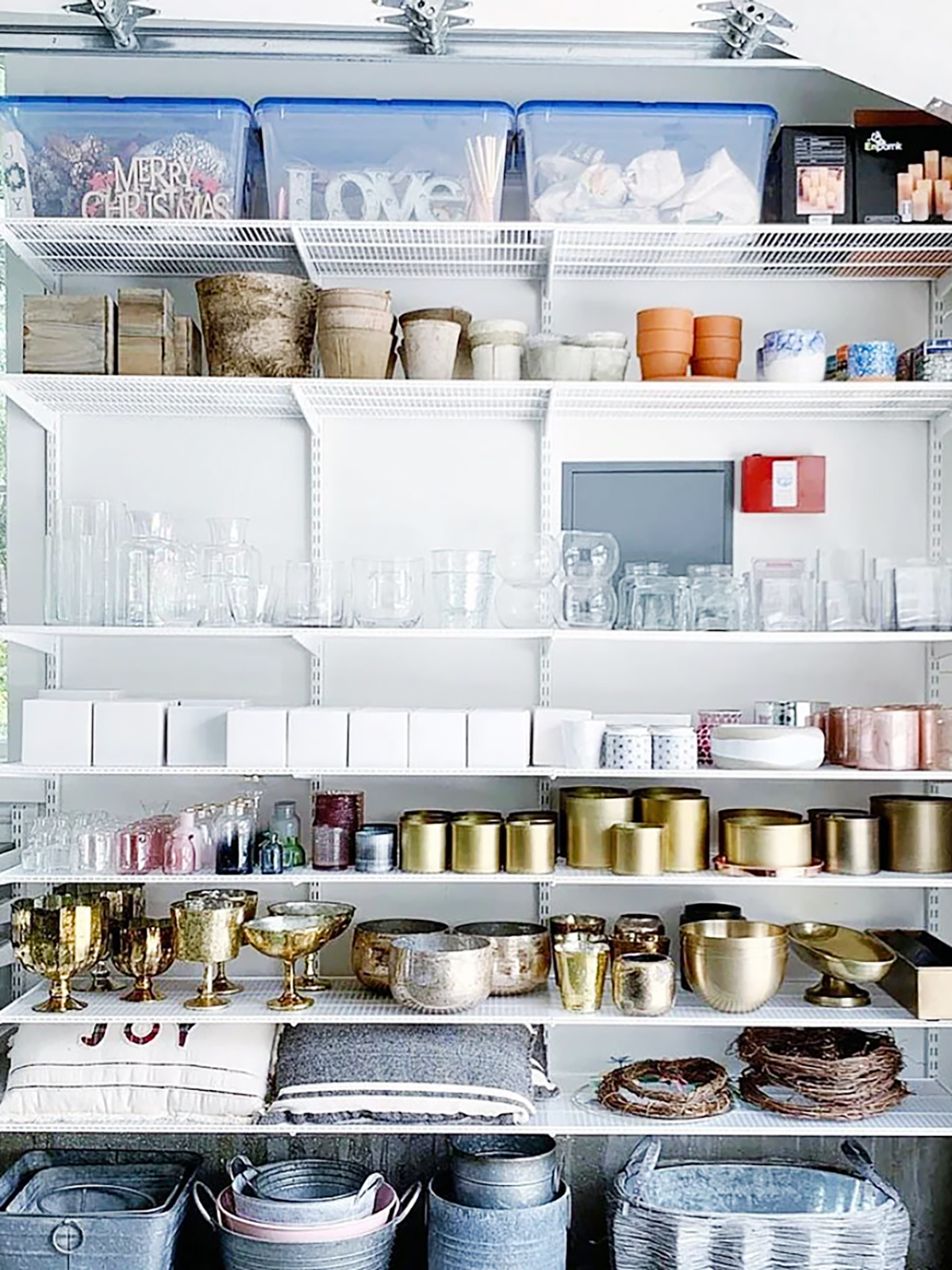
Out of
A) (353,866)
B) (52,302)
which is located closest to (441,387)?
(52,302)

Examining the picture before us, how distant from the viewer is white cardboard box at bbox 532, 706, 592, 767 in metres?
2.98

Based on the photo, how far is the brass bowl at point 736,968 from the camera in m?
2.93

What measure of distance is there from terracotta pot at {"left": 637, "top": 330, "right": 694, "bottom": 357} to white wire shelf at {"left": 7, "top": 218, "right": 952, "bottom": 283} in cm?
18

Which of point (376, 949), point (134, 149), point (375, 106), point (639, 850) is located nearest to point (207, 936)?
point (376, 949)

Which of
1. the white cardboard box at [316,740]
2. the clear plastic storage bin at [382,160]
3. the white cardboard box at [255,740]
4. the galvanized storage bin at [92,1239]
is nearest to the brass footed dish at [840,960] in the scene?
the white cardboard box at [316,740]

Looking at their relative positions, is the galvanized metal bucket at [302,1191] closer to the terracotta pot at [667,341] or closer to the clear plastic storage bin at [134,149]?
the terracotta pot at [667,341]

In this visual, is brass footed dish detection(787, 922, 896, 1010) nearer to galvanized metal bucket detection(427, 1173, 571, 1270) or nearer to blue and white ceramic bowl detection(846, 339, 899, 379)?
galvanized metal bucket detection(427, 1173, 571, 1270)

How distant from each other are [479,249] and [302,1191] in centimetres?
199

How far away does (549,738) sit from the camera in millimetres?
2990

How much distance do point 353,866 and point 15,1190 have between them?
3.25 feet

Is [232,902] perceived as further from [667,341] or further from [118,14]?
[118,14]

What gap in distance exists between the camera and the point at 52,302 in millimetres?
2996

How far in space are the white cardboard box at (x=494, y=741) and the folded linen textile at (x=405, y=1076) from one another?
0.55 m

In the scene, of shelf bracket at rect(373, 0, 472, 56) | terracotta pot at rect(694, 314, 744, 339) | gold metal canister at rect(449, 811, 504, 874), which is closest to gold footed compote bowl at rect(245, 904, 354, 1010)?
gold metal canister at rect(449, 811, 504, 874)
